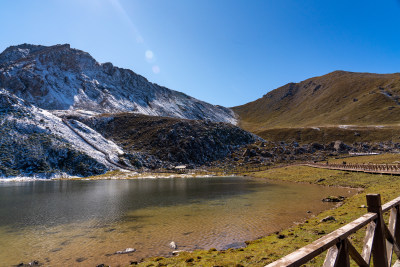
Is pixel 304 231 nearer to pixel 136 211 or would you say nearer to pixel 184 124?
pixel 136 211

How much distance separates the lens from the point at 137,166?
140 meters

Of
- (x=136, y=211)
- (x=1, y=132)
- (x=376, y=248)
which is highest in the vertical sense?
(x=1, y=132)

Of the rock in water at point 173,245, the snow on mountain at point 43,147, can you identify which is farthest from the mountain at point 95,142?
the rock in water at point 173,245

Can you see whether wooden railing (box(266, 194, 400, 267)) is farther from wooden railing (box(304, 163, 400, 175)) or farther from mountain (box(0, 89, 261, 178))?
mountain (box(0, 89, 261, 178))

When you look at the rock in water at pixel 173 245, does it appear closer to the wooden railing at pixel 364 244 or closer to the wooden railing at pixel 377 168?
the wooden railing at pixel 364 244

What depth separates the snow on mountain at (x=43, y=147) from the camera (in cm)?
11431

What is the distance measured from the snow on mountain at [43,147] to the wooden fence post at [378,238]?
130503 mm

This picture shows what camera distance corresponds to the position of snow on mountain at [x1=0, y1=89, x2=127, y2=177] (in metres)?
114

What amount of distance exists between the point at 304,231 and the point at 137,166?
12771 cm

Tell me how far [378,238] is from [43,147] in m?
145

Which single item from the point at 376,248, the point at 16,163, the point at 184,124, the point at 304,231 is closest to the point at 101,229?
the point at 304,231

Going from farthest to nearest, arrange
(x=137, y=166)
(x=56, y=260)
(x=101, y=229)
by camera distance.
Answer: (x=137, y=166) → (x=101, y=229) → (x=56, y=260)

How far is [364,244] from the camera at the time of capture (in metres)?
6.42

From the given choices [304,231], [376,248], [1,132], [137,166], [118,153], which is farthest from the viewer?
[118,153]
